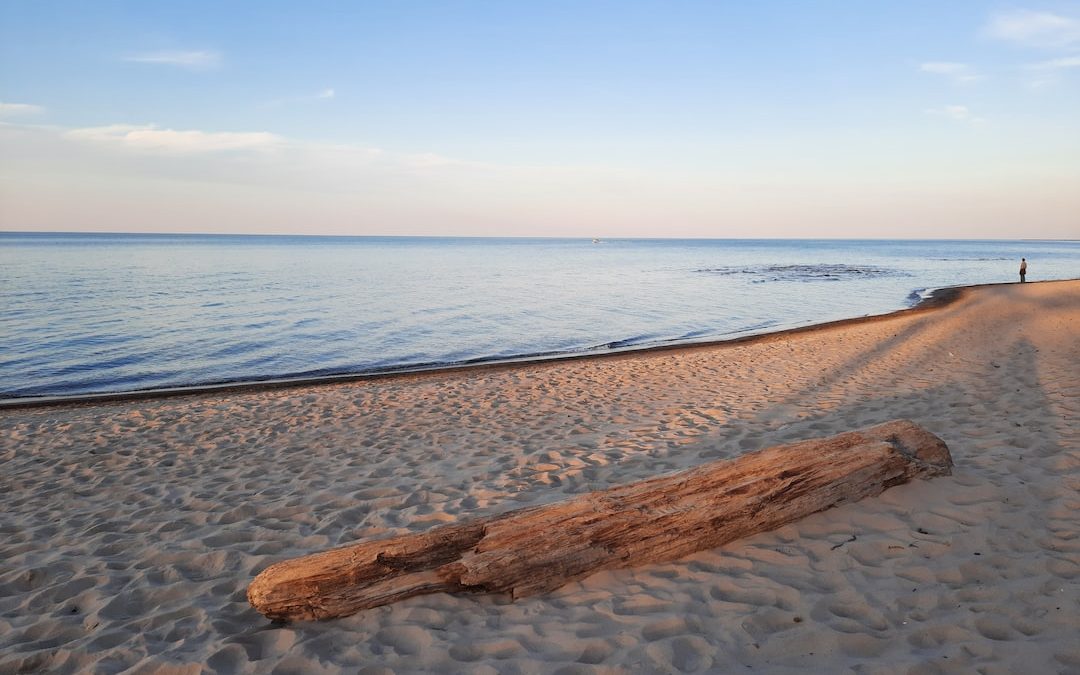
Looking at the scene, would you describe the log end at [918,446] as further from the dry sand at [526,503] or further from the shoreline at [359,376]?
the shoreline at [359,376]

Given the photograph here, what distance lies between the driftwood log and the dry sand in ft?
0.37

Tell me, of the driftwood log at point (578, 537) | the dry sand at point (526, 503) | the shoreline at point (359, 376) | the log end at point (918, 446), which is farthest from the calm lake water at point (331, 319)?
the log end at point (918, 446)

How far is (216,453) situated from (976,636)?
7.41m

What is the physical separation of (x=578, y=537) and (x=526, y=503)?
164 centimetres

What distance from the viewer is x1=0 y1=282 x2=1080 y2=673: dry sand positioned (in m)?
3.29

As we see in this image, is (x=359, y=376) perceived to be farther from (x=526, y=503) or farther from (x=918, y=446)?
(x=918, y=446)

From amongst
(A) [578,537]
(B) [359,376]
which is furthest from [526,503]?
(B) [359,376]

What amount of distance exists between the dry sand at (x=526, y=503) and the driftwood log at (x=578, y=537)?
11 cm

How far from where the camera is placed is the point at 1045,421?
6887 millimetres

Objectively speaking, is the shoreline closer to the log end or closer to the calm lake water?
the calm lake water

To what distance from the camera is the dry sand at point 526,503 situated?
3.29m

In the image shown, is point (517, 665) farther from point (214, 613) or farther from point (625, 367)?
point (625, 367)

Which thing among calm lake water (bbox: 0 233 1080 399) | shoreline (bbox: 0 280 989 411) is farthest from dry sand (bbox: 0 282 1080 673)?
calm lake water (bbox: 0 233 1080 399)

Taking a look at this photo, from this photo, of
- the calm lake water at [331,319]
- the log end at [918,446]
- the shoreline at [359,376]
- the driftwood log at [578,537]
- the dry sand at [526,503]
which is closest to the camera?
the dry sand at [526,503]
